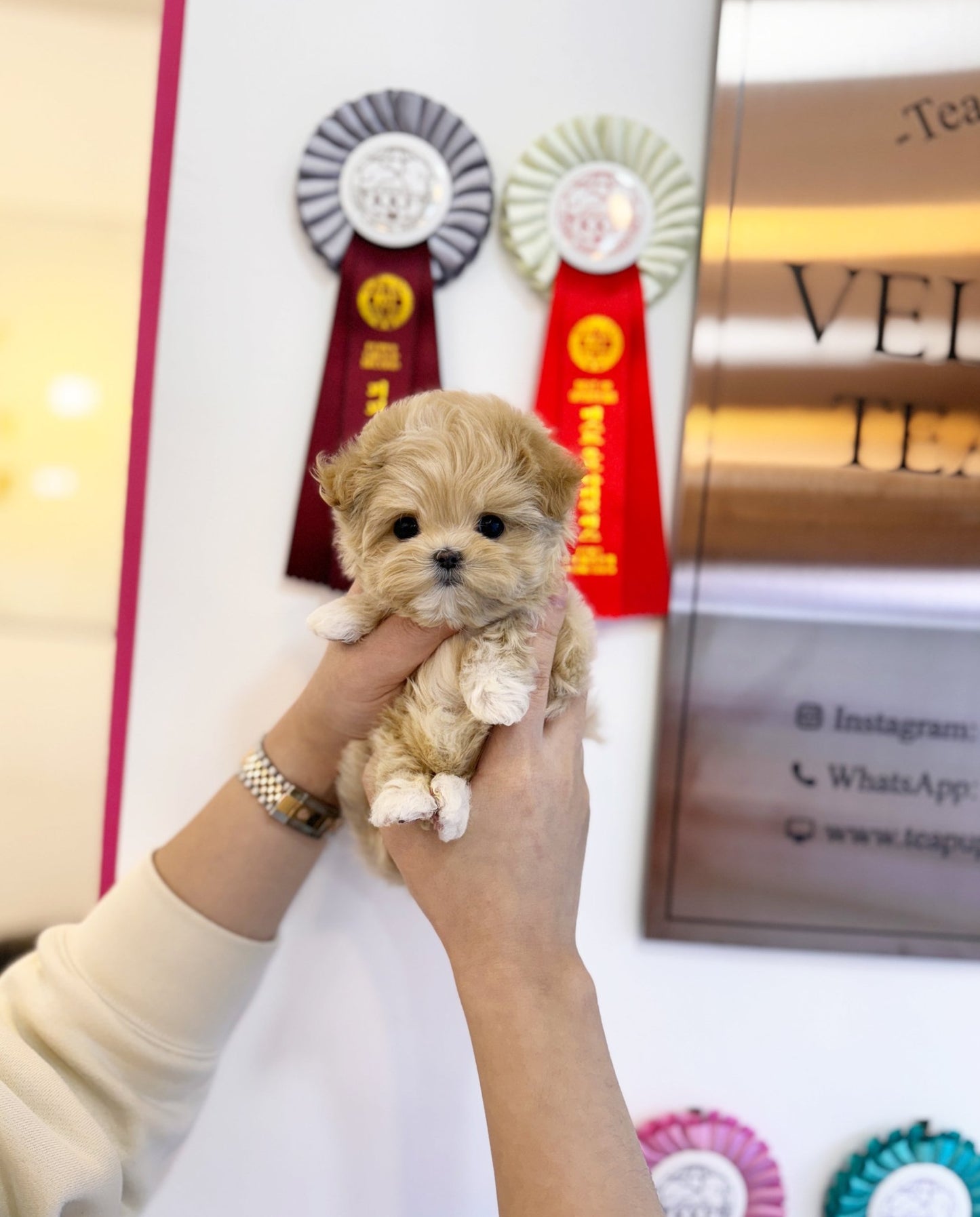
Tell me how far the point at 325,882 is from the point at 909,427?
3.89 ft

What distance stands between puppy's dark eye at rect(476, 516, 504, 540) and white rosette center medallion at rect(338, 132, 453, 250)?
600 millimetres

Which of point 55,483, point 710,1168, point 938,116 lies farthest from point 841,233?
point 710,1168

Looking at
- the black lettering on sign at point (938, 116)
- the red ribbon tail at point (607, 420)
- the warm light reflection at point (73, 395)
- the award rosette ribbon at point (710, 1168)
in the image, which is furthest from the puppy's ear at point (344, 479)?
the award rosette ribbon at point (710, 1168)

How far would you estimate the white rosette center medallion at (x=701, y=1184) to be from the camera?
121 centimetres

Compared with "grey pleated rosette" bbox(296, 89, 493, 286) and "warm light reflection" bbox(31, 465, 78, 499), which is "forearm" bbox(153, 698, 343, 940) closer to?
"warm light reflection" bbox(31, 465, 78, 499)

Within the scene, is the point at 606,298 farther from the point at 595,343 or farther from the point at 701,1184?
the point at 701,1184

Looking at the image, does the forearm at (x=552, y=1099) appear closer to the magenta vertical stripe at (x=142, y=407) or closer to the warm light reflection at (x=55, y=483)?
the magenta vertical stripe at (x=142, y=407)

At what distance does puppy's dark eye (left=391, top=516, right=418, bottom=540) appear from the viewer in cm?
78

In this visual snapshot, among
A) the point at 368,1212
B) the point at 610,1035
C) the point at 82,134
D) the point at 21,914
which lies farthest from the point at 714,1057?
the point at 82,134

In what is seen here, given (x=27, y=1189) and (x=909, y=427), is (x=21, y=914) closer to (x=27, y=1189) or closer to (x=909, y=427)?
(x=27, y=1189)

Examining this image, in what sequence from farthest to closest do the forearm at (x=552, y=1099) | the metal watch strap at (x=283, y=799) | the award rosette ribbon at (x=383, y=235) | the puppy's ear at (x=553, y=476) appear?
the award rosette ribbon at (x=383, y=235) → the metal watch strap at (x=283, y=799) → the puppy's ear at (x=553, y=476) → the forearm at (x=552, y=1099)

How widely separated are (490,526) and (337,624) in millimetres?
210

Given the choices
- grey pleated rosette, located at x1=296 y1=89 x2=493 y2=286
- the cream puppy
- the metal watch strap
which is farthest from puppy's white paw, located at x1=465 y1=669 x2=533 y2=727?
grey pleated rosette, located at x1=296 y1=89 x2=493 y2=286

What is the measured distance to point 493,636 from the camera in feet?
2.62
